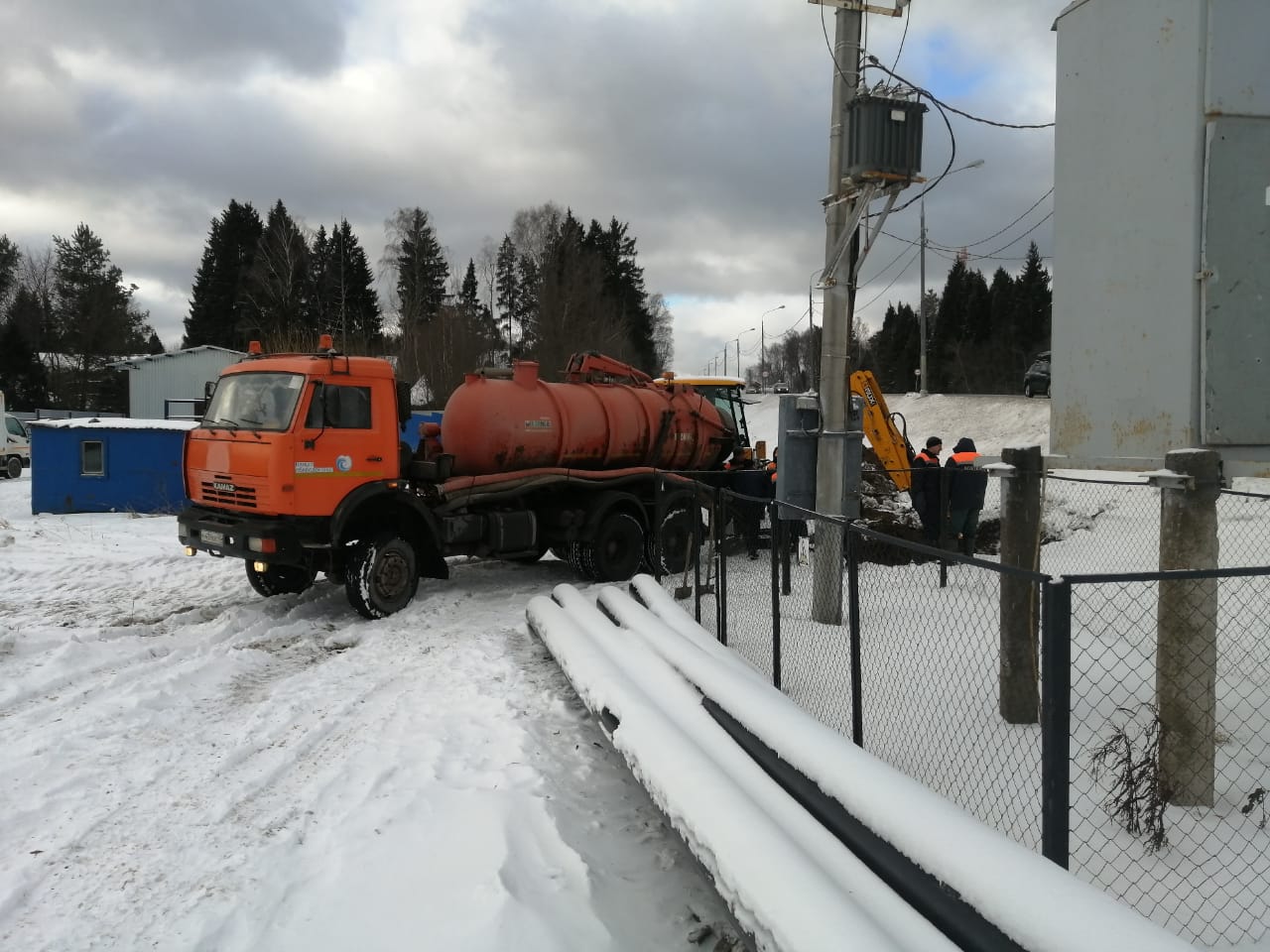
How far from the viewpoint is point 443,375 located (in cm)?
4112

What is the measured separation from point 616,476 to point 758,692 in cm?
657

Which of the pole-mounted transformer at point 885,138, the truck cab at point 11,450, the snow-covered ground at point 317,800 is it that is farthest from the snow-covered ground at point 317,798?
the truck cab at point 11,450

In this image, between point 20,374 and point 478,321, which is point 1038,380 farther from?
point 20,374

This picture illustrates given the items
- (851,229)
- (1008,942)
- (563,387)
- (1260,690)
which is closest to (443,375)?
(563,387)

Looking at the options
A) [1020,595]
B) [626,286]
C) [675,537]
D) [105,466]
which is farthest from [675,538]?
[626,286]

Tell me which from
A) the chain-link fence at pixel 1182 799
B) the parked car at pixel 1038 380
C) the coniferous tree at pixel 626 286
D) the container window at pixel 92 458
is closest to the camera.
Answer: the chain-link fence at pixel 1182 799

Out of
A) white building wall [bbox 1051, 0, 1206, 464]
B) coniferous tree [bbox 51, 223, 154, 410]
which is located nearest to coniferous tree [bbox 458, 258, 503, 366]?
coniferous tree [bbox 51, 223, 154, 410]

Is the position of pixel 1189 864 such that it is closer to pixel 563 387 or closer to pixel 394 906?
pixel 394 906

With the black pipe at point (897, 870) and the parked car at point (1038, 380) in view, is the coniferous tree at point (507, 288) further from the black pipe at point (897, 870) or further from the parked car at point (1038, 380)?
the black pipe at point (897, 870)

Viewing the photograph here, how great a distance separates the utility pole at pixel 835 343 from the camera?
8.09 meters

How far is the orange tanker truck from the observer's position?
27.1 ft

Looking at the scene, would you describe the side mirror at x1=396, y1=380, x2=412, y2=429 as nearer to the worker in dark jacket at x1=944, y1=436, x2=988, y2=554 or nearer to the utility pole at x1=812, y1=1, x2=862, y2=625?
the utility pole at x1=812, y1=1, x2=862, y2=625

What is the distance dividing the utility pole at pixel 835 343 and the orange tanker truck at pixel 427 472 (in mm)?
2666

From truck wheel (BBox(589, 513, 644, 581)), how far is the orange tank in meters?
0.77
